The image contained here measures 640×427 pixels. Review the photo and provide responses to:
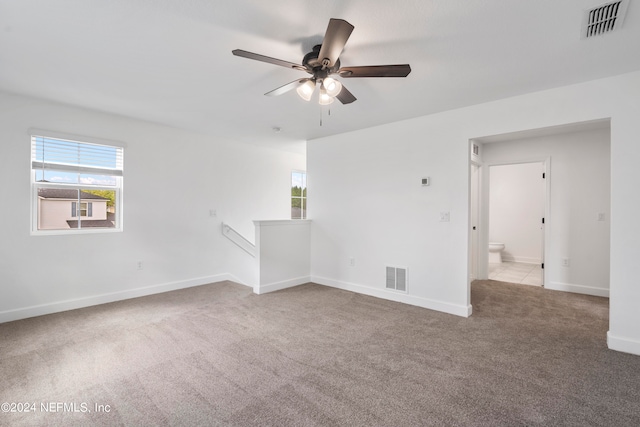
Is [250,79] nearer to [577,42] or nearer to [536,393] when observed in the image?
[577,42]

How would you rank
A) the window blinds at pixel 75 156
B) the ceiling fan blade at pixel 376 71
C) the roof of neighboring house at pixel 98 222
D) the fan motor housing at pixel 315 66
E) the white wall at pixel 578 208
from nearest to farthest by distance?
1. the ceiling fan blade at pixel 376 71
2. the fan motor housing at pixel 315 66
3. the window blinds at pixel 75 156
4. the roof of neighboring house at pixel 98 222
5. the white wall at pixel 578 208

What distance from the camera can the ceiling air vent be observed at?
1.78 meters

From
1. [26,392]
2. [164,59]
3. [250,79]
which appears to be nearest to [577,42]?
[250,79]

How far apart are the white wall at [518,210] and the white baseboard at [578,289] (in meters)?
2.40

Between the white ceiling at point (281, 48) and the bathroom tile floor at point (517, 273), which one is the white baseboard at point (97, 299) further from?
the bathroom tile floor at point (517, 273)

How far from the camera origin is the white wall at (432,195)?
2.64 meters

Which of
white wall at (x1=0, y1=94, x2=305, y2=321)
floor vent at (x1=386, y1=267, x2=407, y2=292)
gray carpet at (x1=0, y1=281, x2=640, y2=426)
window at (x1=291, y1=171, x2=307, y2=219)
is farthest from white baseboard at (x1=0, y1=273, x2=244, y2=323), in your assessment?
floor vent at (x1=386, y1=267, x2=407, y2=292)

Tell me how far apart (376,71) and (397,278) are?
2850 mm

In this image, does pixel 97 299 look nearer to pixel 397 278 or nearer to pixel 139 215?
pixel 139 215

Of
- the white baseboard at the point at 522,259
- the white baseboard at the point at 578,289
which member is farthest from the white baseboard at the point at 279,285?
the white baseboard at the point at 522,259

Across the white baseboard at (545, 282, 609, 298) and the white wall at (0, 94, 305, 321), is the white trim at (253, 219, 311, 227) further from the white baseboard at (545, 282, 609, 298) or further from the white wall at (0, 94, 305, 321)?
the white baseboard at (545, 282, 609, 298)

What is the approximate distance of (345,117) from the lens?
3963 millimetres

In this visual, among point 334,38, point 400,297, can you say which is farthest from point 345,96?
point 400,297

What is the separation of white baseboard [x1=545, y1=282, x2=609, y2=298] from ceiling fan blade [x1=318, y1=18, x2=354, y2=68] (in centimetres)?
488
